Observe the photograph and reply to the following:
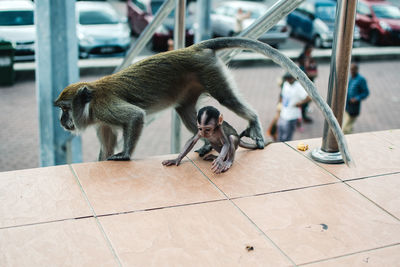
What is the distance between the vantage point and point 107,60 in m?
13.8

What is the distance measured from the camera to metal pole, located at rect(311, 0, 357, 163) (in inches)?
138

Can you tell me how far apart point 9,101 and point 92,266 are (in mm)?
9605

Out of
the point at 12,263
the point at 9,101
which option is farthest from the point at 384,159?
the point at 9,101

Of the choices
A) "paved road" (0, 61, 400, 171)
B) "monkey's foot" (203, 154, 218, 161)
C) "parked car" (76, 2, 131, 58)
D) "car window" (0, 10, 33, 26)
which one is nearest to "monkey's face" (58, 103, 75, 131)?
"monkey's foot" (203, 154, 218, 161)

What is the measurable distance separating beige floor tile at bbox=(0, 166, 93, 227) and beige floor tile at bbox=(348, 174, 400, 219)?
174 centimetres

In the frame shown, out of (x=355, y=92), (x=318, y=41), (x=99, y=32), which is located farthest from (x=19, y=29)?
(x=318, y=41)

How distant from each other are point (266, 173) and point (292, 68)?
2.44ft

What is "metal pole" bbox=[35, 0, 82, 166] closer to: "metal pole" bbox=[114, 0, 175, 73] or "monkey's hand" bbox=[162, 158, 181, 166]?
"metal pole" bbox=[114, 0, 175, 73]

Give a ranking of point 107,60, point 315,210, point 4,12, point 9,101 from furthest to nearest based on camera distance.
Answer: point 107,60 → point 4,12 → point 9,101 → point 315,210

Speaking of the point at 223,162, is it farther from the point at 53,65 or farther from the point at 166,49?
the point at 166,49

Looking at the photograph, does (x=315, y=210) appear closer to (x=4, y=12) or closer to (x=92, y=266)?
(x=92, y=266)

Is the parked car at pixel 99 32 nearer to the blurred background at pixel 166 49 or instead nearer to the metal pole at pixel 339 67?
the blurred background at pixel 166 49

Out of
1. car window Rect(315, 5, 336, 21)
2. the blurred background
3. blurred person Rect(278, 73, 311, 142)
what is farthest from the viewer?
car window Rect(315, 5, 336, 21)

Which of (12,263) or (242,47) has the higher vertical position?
(242,47)
